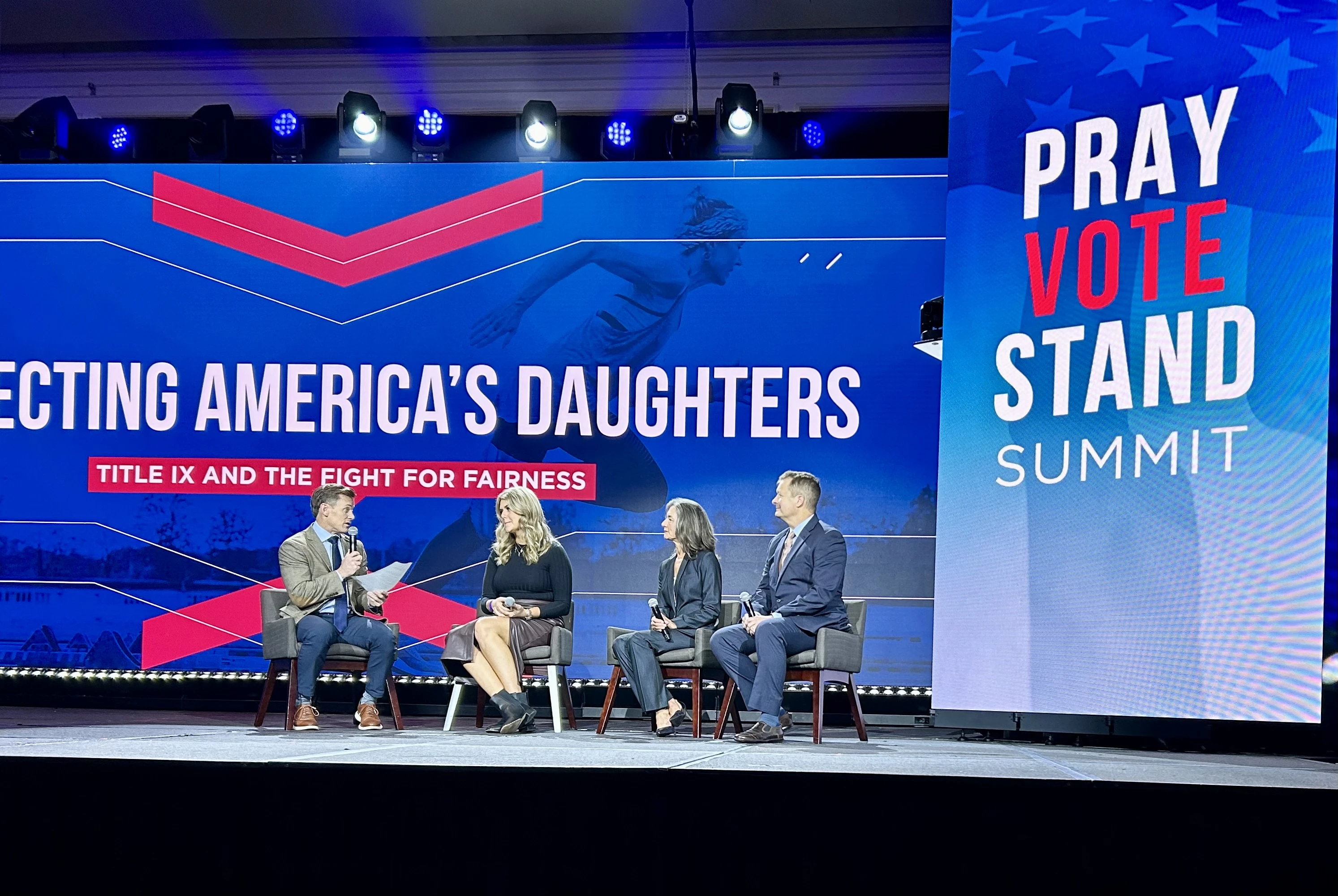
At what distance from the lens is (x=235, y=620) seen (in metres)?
6.76

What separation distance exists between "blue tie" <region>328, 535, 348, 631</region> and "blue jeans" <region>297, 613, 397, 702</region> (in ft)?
0.06

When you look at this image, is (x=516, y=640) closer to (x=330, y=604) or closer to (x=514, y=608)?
(x=514, y=608)

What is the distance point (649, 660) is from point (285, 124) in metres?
3.61

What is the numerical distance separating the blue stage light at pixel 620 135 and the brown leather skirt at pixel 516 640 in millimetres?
2720

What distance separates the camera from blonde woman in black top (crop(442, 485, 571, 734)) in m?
5.14

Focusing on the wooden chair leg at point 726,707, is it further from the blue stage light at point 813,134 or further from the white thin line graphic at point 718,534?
the blue stage light at point 813,134

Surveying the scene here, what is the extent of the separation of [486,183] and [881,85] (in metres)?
2.44

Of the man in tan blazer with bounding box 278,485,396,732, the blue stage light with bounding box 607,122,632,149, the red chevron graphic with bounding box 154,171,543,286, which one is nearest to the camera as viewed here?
the man in tan blazer with bounding box 278,485,396,732

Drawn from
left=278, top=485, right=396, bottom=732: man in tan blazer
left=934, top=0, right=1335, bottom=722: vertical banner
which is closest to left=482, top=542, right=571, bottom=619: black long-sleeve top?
left=278, top=485, right=396, bottom=732: man in tan blazer

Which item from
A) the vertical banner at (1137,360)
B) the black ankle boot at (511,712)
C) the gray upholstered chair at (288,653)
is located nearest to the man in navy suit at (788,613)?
the vertical banner at (1137,360)

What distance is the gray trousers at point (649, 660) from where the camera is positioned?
5199 mm

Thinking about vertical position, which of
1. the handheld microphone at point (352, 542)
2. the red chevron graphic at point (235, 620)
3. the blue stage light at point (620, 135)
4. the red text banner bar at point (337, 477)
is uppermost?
the blue stage light at point (620, 135)

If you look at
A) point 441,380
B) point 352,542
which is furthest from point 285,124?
point 352,542

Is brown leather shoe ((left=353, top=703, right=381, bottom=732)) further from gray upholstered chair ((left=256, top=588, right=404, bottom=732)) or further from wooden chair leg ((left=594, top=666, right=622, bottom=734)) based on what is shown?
wooden chair leg ((left=594, top=666, right=622, bottom=734))
